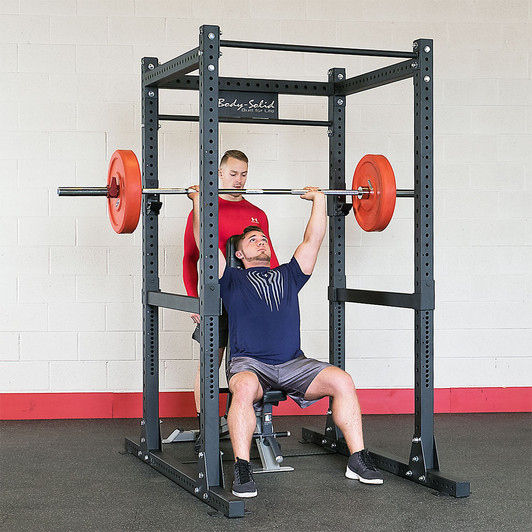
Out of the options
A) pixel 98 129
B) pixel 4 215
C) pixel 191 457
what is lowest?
pixel 191 457

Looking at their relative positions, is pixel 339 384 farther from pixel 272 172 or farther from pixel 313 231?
pixel 272 172

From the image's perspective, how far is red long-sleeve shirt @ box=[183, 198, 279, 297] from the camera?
159 inches

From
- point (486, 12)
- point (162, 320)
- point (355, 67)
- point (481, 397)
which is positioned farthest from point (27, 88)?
point (481, 397)

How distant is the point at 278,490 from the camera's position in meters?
3.36

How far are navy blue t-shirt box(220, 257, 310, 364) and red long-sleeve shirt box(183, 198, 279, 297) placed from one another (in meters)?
0.36

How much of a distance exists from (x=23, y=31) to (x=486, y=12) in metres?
2.81

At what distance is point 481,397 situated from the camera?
16.7ft

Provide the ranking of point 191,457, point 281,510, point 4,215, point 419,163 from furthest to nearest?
point 4,215
point 191,457
point 419,163
point 281,510

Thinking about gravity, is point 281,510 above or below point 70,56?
below

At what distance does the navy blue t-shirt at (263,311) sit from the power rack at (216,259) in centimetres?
31

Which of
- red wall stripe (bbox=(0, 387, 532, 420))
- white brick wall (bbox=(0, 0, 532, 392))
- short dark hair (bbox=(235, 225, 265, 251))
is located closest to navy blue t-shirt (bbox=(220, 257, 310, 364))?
short dark hair (bbox=(235, 225, 265, 251))

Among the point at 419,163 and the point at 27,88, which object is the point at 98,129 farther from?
the point at 419,163

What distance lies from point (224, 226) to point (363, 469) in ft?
4.45

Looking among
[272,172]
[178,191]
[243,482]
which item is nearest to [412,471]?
[243,482]
